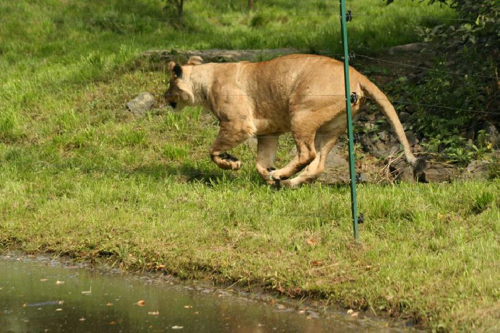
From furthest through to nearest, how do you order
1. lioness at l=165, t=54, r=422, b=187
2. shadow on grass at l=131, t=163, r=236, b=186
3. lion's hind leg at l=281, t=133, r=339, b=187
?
shadow on grass at l=131, t=163, r=236, b=186, lion's hind leg at l=281, t=133, r=339, b=187, lioness at l=165, t=54, r=422, b=187

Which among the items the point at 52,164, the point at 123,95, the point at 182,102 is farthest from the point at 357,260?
the point at 123,95

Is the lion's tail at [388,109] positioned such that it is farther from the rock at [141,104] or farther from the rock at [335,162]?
the rock at [141,104]

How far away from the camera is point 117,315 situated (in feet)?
22.9

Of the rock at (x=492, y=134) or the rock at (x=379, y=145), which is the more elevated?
the rock at (x=492, y=134)

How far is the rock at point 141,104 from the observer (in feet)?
44.2

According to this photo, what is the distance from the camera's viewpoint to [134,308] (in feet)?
23.5

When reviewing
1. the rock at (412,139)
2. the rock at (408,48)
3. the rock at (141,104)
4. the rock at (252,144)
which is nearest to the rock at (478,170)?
the rock at (412,139)

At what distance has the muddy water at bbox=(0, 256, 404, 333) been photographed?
6617 millimetres

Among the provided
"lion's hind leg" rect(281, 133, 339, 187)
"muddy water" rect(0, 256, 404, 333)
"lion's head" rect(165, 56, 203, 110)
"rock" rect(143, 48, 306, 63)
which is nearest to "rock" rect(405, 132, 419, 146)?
"lion's hind leg" rect(281, 133, 339, 187)

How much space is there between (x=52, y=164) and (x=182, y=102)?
2125 millimetres

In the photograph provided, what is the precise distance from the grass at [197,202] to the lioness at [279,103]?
15.3 inches

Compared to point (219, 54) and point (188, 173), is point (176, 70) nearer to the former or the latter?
point (188, 173)

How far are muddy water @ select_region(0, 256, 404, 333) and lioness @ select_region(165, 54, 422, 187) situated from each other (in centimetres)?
283

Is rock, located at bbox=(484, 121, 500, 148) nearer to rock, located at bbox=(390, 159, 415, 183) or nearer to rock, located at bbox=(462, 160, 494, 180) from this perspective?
rock, located at bbox=(462, 160, 494, 180)
